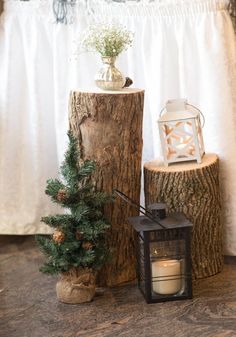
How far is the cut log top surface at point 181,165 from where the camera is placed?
2322 mm

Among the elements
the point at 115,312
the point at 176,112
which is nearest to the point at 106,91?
Result: the point at 176,112

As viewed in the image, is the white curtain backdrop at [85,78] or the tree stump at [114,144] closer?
the tree stump at [114,144]

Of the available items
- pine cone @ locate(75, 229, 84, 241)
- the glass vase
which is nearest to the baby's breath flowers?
the glass vase

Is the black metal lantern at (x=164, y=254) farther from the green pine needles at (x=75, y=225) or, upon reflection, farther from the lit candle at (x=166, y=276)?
the green pine needles at (x=75, y=225)

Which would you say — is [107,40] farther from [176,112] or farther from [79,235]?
[79,235]

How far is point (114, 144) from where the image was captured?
227 centimetres

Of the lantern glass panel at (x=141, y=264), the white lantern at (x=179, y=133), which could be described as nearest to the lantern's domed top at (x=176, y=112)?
the white lantern at (x=179, y=133)

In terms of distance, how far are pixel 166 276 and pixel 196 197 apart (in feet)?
1.16

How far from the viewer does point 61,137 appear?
2.80 meters

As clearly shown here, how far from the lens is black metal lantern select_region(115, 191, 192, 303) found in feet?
7.08

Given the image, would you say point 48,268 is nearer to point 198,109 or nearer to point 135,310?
point 135,310

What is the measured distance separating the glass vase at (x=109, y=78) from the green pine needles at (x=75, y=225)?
25 cm

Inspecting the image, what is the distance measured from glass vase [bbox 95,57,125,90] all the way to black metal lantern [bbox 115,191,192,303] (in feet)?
1.65

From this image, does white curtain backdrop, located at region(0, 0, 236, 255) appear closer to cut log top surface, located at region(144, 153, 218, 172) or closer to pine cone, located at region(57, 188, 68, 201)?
cut log top surface, located at region(144, 153, 218, 172)
